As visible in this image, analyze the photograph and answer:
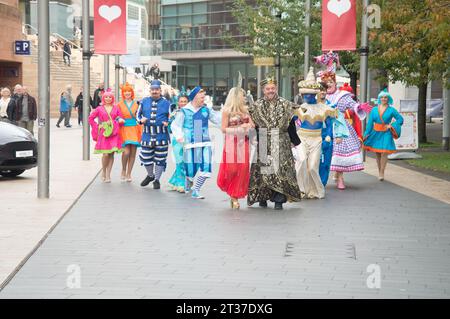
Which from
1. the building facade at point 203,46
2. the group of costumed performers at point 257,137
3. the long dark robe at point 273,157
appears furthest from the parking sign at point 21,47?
the building facade at point 203,46

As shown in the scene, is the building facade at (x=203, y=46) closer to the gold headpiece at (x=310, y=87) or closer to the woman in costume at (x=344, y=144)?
the woman in costume at (x=344, y=144)

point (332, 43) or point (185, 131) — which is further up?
point (332, 43)

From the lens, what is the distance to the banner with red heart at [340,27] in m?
21.9

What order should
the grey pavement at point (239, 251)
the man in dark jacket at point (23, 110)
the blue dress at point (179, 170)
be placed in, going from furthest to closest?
the man in dark jacket at point (23, 110)
the blue dress at point (179, 170)
the grey pavement at point (239, 251)

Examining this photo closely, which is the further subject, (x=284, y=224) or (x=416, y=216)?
(x=416, y=216)

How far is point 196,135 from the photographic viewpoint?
1456 cm

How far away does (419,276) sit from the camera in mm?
8234

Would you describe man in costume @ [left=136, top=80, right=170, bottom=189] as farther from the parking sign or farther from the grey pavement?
the parking sign

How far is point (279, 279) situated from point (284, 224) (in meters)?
3.67

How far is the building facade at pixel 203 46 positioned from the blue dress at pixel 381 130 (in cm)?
5647

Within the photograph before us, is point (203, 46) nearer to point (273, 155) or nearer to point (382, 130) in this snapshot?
point (382, 130)

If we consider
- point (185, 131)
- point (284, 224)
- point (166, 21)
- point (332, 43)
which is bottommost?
point (284, 224)
